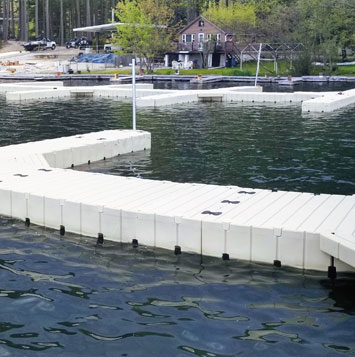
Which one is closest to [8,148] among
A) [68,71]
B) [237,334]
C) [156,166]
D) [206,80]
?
[156,166]

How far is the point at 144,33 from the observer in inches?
2662

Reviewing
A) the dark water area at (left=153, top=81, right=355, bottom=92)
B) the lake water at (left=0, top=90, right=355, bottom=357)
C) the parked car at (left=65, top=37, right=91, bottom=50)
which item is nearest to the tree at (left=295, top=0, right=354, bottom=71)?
the dark water area at (left=153, top=81, right=355, bottom=92)

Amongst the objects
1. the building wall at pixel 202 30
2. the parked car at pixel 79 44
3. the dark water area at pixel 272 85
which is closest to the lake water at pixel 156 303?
the dark water area at pixel 272 85

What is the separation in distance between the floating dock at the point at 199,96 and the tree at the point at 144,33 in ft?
72.4

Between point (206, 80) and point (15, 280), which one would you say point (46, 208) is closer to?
point (15, 280)

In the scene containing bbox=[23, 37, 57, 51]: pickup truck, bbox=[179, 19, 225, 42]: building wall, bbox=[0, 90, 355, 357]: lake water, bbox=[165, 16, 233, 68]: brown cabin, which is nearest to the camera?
bbox=[0, 90, 355, 357]: lake water

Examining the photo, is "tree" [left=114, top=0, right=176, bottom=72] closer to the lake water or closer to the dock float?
the lake water

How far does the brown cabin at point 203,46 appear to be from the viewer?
236 ft

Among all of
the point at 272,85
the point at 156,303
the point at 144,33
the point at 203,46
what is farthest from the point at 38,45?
the point at 156,303

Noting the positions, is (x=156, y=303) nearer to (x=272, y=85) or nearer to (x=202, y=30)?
(x=272, y=85)

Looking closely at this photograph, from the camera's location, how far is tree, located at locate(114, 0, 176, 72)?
222ft

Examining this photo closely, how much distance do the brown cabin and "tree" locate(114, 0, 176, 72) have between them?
2067mm

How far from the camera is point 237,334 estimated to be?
8.12m

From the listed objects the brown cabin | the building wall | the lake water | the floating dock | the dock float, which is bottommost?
the lake water
